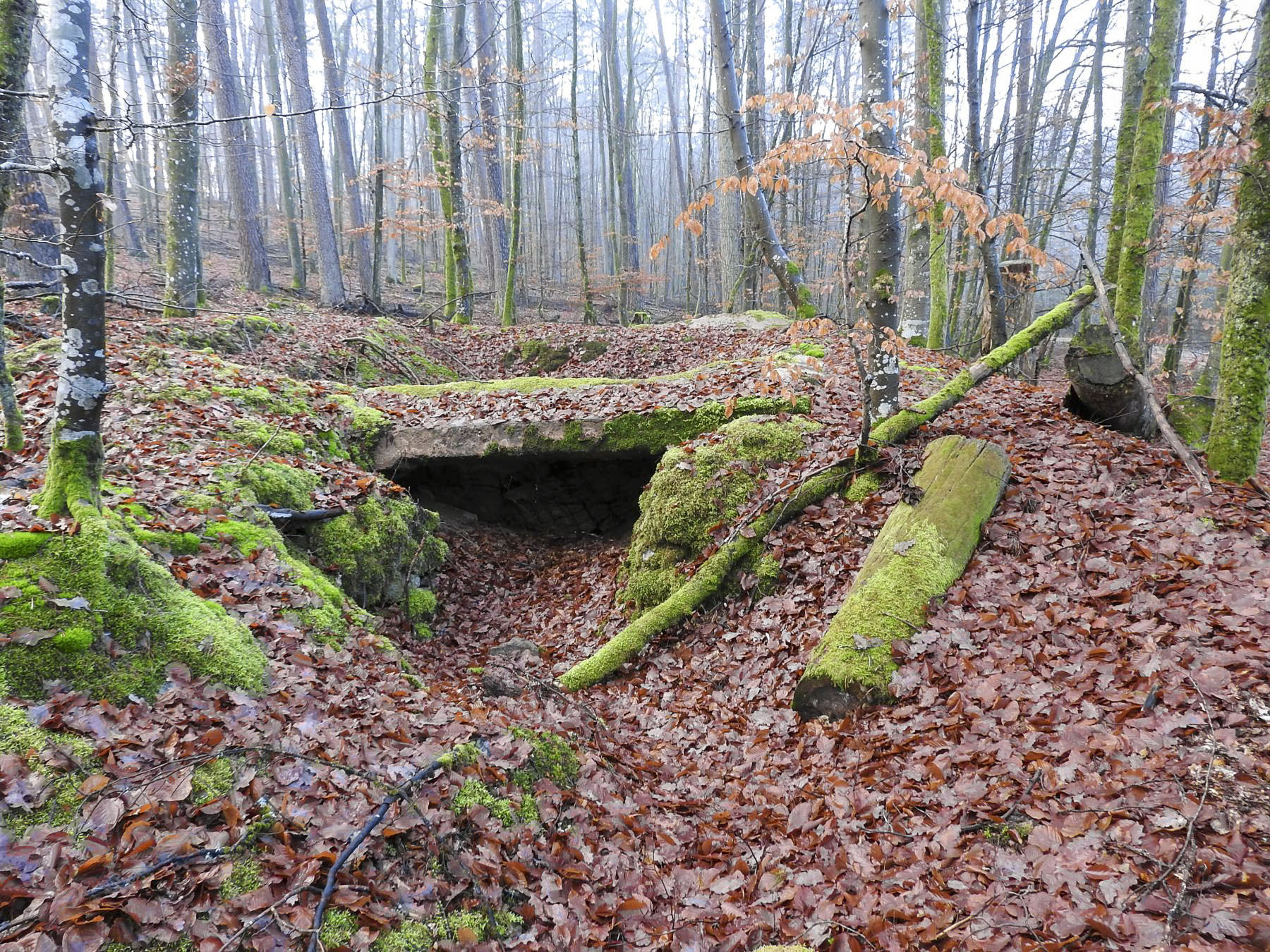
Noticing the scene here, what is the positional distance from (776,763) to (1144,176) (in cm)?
722

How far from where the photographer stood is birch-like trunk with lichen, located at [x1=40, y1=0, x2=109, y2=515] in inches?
122

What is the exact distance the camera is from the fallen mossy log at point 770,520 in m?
5.62

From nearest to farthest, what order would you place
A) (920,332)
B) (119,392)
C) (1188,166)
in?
(1188,166)
(119,392)
(920,332)

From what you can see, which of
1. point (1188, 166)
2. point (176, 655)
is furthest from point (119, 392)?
point (1188, 166)

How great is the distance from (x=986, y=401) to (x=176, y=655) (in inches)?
304

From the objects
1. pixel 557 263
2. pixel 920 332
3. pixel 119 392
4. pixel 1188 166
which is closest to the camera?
pixel 1188 166

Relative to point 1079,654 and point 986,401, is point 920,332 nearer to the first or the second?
point 986,401

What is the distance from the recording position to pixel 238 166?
15828 millimetres

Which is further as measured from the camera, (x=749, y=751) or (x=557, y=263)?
(x=557, y=263)

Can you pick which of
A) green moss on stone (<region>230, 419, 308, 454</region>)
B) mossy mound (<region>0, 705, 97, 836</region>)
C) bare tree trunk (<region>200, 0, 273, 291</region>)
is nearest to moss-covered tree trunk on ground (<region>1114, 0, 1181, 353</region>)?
mossy mound (<region>0, 705, 97, 836</region>)

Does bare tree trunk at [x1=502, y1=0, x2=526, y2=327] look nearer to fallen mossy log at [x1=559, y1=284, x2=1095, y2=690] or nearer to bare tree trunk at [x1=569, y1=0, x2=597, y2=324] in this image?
bare tree trunk at [x1=569, y1=0, x2=597, y2=324]

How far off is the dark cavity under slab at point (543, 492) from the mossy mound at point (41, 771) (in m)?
6.63

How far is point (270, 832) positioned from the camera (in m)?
2.62

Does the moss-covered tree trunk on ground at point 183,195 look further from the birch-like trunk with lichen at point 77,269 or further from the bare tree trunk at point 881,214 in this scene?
the bare tree trunk at point 881,214
